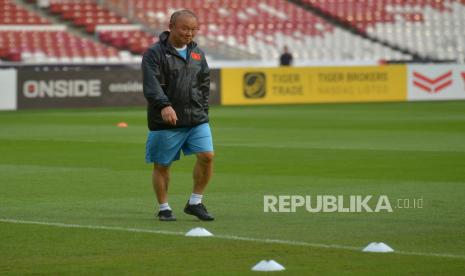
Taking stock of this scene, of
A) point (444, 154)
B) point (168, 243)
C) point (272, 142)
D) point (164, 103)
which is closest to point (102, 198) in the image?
point (164, 103)

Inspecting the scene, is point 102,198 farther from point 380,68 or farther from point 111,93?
point 380,68

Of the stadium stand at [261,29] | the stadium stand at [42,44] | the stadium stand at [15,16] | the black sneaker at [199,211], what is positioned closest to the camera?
the black sneaker at [199,211]

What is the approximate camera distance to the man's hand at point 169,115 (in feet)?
37.7

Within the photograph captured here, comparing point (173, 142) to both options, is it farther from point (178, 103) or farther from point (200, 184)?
point (200, 184)

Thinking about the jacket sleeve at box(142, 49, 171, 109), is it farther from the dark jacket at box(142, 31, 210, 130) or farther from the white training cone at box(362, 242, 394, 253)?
the white training cone at box(362, 242, 394, 253)

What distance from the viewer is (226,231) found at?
430 inches

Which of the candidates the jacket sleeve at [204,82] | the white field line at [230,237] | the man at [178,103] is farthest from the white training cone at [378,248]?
the jacket sleeve at [204,82]

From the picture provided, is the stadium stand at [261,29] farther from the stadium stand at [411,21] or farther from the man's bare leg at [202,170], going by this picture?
the man's bare leg at [202,170]

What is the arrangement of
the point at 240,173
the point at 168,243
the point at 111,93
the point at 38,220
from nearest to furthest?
the point at 168,243 < the point at 38,220 < the point at 240,173 < the point at 111,93

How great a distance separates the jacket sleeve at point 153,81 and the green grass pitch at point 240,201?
1.14 metres

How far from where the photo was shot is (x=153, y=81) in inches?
459

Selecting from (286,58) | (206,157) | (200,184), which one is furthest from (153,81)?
(286,58)

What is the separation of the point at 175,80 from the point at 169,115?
0.47 metres

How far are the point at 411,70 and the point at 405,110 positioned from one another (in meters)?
6.82
